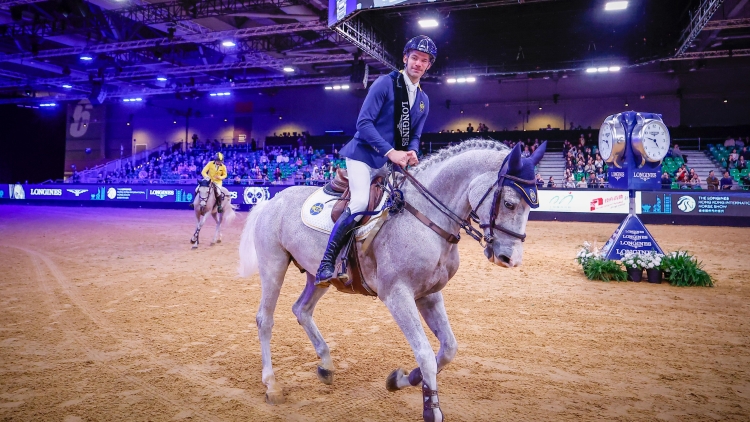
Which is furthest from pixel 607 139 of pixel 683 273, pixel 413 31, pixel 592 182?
pixel 413 31

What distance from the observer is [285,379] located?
13.6 ft

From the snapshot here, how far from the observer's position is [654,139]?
8.74 metres

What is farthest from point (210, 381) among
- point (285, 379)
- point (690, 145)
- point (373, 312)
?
point (690, 145)

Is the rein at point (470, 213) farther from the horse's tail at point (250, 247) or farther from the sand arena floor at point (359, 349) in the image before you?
the horse's tail at point (250, 247)

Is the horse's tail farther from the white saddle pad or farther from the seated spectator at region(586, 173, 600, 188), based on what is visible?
the seated spectator at region(586, 173, 600, 188)

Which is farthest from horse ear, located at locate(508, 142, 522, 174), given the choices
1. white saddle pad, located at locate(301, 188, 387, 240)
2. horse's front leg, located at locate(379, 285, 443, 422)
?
horse's front leg, located at locate(379, 285, 443, 422)

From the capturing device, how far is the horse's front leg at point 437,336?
3.41 m

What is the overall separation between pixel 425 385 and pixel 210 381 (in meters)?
2.18

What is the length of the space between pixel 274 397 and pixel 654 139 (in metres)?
8.71

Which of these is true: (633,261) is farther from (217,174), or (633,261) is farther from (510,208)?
(217,174)

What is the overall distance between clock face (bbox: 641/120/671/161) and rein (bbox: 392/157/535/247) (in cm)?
721

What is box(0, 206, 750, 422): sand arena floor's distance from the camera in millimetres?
3576

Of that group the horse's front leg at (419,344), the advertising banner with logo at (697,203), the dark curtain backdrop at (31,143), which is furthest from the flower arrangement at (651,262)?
the dark curtain backdrop at (31,143)

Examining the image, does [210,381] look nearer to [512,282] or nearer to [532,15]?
[512,282]
